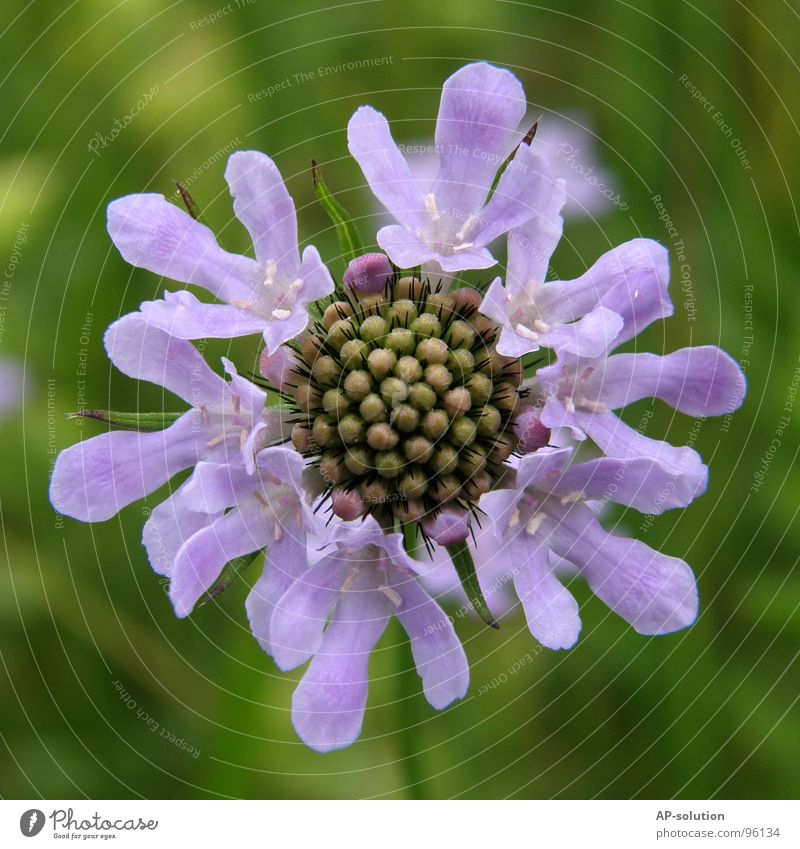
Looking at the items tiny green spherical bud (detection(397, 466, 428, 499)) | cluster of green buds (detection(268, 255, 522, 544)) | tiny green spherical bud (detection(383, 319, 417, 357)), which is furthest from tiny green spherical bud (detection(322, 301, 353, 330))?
tiny green spherical bud (detection(397, 466, 428, 499))

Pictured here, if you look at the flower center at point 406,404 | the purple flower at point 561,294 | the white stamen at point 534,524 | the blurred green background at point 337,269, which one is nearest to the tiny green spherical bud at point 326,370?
the flower center at point 406,404

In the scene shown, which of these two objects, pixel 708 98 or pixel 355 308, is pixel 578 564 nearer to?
pixel 355 308

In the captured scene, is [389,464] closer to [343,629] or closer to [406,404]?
[406,404]

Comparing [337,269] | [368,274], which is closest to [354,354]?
[368,274]

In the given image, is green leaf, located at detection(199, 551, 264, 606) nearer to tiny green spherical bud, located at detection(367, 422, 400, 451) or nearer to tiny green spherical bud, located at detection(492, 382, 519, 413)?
tiny green spherical bud, located at detection(367, 422, 400, 451)
